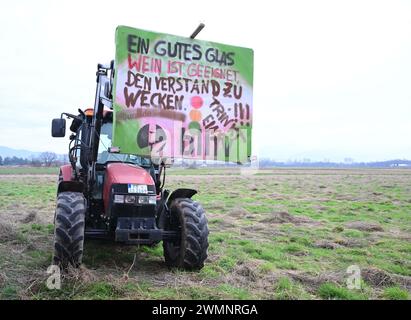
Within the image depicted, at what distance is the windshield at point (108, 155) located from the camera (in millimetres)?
6867

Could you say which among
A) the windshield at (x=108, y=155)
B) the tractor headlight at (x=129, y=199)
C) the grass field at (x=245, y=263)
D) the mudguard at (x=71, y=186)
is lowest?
the grass field at (x=245, y=263)

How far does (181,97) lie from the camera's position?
5961 mm

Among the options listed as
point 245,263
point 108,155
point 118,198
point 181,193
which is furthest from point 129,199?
point 245,263

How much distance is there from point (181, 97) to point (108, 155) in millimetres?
1744

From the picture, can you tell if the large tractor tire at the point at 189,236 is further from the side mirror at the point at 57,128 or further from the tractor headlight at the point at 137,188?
the side mirror at the point at 57,128

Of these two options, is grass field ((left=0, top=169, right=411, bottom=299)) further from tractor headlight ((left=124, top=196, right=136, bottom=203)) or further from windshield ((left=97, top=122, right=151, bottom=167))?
windshield ((left=97, top=122, right=151, bottom=167))

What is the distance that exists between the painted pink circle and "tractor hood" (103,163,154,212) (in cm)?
122

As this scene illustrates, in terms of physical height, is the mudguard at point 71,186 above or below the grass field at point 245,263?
above

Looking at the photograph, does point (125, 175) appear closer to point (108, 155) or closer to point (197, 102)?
point (108, 155)

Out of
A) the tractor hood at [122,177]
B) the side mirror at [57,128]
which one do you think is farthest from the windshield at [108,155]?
the side mirror at [57,128]

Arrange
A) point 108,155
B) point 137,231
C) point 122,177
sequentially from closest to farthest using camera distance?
point 137,231 → point 122,177 → point 108,155

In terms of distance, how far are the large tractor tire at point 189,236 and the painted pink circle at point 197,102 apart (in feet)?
4.66

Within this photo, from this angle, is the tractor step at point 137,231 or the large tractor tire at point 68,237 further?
the tractor step at point 137,231
